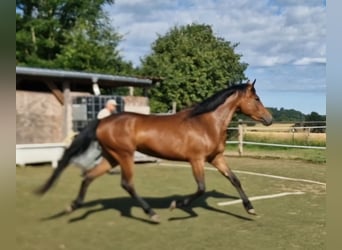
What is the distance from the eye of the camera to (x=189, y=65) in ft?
6.26

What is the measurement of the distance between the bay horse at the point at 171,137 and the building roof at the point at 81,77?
4.8 inches

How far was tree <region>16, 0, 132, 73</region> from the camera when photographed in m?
1.67

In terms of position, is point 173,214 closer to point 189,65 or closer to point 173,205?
point 173,205

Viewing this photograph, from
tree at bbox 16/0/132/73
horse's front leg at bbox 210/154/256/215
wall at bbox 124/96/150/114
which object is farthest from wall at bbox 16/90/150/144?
horse's front leg at bbox 210/154/256/215

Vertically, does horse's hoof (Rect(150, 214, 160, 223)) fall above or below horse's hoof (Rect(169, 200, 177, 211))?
below

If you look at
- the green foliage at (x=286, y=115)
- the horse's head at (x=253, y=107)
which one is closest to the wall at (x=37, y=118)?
the horse's head at (x=253, y=107)

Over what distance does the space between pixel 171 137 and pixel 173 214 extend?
13.2 inches

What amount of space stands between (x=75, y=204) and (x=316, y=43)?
47.0 inches

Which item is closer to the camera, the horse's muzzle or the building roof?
the building roof

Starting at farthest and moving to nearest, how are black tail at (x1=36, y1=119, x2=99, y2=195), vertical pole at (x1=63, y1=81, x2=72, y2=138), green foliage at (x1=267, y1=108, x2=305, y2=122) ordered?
green foliage at (x1=267, y1=108, x2=305, y2=122)
black tail at (x1=36, y1=119, x2=99, y2=195)
vertical pole at (x1=63, y1=81, x2=72, y2=138)

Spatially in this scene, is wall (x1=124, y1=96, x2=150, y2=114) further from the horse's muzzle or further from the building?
the horse's muzzle

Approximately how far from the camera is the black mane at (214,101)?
190 cm

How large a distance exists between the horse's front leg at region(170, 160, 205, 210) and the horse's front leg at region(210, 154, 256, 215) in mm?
79

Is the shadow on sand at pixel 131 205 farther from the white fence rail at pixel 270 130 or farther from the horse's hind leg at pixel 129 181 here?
the white fence rail at pixel 270 130
